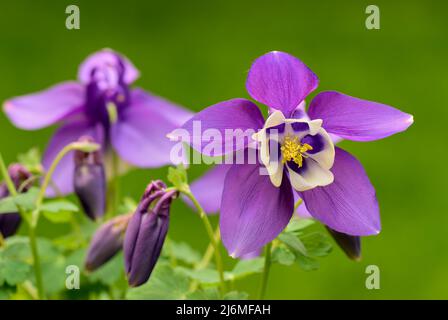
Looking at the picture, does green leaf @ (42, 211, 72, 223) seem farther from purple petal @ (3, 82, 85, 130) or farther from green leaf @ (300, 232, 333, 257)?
green leaf @ (300, 232, 333, 257)

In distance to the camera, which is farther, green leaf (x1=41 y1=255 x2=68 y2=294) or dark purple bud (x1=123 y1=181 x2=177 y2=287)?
green leaf (x1=41 y1=255 x2=68 y2=294)

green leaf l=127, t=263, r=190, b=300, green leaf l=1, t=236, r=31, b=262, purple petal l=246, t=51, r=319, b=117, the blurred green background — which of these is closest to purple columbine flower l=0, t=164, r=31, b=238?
green leaf l=1, t=236, r=31, b=262

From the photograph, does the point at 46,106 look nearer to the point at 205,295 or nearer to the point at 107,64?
the point at 107,64

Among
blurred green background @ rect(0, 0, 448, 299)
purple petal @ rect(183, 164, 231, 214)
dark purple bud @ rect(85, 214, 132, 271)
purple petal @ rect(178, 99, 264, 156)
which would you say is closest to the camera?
purple petal @ rect(178, 99, 264, 156)

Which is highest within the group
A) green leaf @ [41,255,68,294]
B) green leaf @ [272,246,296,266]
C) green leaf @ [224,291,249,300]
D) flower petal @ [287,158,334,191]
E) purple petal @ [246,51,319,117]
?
purple petal @ [246,51,319,117]

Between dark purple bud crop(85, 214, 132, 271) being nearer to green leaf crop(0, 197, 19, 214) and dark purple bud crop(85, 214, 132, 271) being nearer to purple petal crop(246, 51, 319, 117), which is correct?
green leaf crop(0, 197, 19, 214)

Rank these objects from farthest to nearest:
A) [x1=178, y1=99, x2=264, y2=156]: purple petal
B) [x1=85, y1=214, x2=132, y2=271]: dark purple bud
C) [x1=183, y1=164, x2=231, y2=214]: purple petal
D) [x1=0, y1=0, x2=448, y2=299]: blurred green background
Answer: [x1=0, y1=0, x2=448, y2=299]: blurred green background
[x1=183, y1=164, x2=231, y2=214]: purple petal
[x1=85, y1=214, x2=132, y2=271]: dark purple bud
[x1=178, y1=99, x2=264, y2=156]: purple petal

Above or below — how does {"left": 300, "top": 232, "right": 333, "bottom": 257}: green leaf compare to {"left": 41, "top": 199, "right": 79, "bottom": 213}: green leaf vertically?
below

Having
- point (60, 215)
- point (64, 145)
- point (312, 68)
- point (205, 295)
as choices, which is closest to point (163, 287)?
point (205, 295)

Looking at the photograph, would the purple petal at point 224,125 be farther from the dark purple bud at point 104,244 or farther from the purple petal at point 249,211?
the dark purple bud at point 104,244
